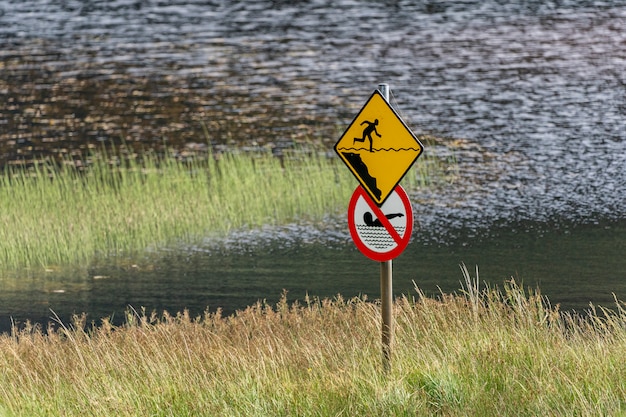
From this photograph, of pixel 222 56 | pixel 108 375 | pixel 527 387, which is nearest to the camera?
pixel 527 387

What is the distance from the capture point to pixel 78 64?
33.2 meters

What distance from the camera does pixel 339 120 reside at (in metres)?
25.7

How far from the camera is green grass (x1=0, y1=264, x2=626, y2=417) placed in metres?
6.39

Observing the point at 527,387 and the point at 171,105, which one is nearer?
the point at 527,387

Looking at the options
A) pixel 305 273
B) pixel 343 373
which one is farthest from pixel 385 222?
pixel 305 273

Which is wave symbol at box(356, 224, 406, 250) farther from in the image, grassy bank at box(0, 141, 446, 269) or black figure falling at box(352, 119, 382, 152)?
grassy bank at box(0, 141, 446, 269)

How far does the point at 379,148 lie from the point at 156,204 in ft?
36.6

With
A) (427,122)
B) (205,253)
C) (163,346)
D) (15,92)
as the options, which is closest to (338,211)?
(205,253)

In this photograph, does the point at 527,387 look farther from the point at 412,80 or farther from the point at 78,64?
the point at 78,64

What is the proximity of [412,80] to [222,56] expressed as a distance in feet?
22.2

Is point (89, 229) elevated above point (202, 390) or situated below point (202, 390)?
below

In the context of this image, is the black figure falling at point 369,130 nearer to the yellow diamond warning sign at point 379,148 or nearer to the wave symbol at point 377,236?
the yellow diamond warning sign at point 379,148

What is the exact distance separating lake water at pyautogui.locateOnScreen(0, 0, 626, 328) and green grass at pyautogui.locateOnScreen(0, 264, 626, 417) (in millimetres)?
3329

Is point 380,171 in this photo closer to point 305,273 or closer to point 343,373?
point 343,373
